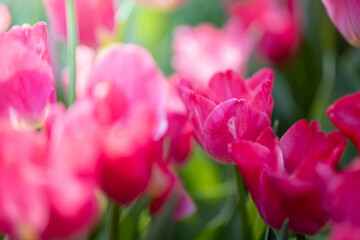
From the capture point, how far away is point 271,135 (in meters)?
0.28

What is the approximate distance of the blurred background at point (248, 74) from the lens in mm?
425

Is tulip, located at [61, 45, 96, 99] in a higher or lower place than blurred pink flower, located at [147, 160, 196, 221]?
higher

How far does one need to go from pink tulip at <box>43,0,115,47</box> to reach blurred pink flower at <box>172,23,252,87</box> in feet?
0.50

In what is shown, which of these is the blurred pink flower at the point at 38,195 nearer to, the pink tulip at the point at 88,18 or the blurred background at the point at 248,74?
the blurred background at the point at 248,74

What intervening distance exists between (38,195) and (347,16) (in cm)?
22

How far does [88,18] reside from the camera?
48 centimetres

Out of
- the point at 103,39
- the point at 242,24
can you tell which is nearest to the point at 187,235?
the point at 103,39

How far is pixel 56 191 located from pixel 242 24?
0.56 meters

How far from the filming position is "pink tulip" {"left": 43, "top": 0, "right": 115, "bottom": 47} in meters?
0.45

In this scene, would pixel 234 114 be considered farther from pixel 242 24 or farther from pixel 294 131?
pixel 242 24

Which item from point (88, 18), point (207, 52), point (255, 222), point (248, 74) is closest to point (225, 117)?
point (255, 222)

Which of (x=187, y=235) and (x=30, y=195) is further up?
(x=30, y=195)

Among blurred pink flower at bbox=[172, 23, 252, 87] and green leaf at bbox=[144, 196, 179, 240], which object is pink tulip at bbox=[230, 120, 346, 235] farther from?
blurred pink flower at bbox=[172, 23, 252, 87]

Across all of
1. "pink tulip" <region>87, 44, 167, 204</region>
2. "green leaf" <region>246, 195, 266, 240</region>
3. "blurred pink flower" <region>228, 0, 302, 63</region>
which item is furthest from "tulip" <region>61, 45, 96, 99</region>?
"blurred pink flower" <region>228, 0, 302, 63</region>
